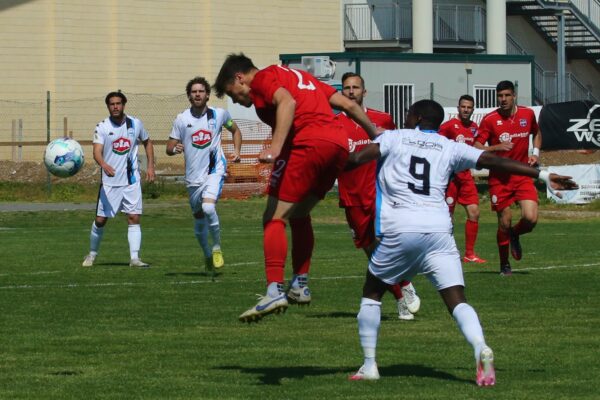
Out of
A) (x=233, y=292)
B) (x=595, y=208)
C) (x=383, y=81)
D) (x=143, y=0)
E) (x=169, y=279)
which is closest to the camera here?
(x=233, y=292)

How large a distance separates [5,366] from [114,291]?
5488mm

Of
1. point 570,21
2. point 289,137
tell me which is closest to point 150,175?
point 289,137

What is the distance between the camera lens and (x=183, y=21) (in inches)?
2114

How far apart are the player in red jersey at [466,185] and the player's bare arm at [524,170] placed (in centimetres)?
1073

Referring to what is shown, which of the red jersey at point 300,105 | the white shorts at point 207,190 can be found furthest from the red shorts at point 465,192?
the red jersey at point 300,105

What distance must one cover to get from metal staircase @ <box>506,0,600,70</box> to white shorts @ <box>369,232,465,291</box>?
51347 millimetres

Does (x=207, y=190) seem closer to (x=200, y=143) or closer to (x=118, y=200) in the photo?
(x=200, y=143)

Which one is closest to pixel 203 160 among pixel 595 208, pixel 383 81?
pixel 595 208

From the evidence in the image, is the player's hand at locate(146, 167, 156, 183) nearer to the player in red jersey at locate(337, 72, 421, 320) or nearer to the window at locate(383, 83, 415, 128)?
the player in red jersey at locate(337, 72, 421, 320)

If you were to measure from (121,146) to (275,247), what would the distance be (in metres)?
9.55

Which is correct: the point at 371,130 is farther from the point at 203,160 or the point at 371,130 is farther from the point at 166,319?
the point at 203,160

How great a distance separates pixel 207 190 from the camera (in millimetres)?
17844

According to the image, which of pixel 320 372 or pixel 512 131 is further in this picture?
pixel 512 131

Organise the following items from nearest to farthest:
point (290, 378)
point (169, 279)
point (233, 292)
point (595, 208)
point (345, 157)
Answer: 1. point (290, 378)
2. point (345, 157)
3. point (233, 292)
4. point (169, 279)
5. point (595, 208)
